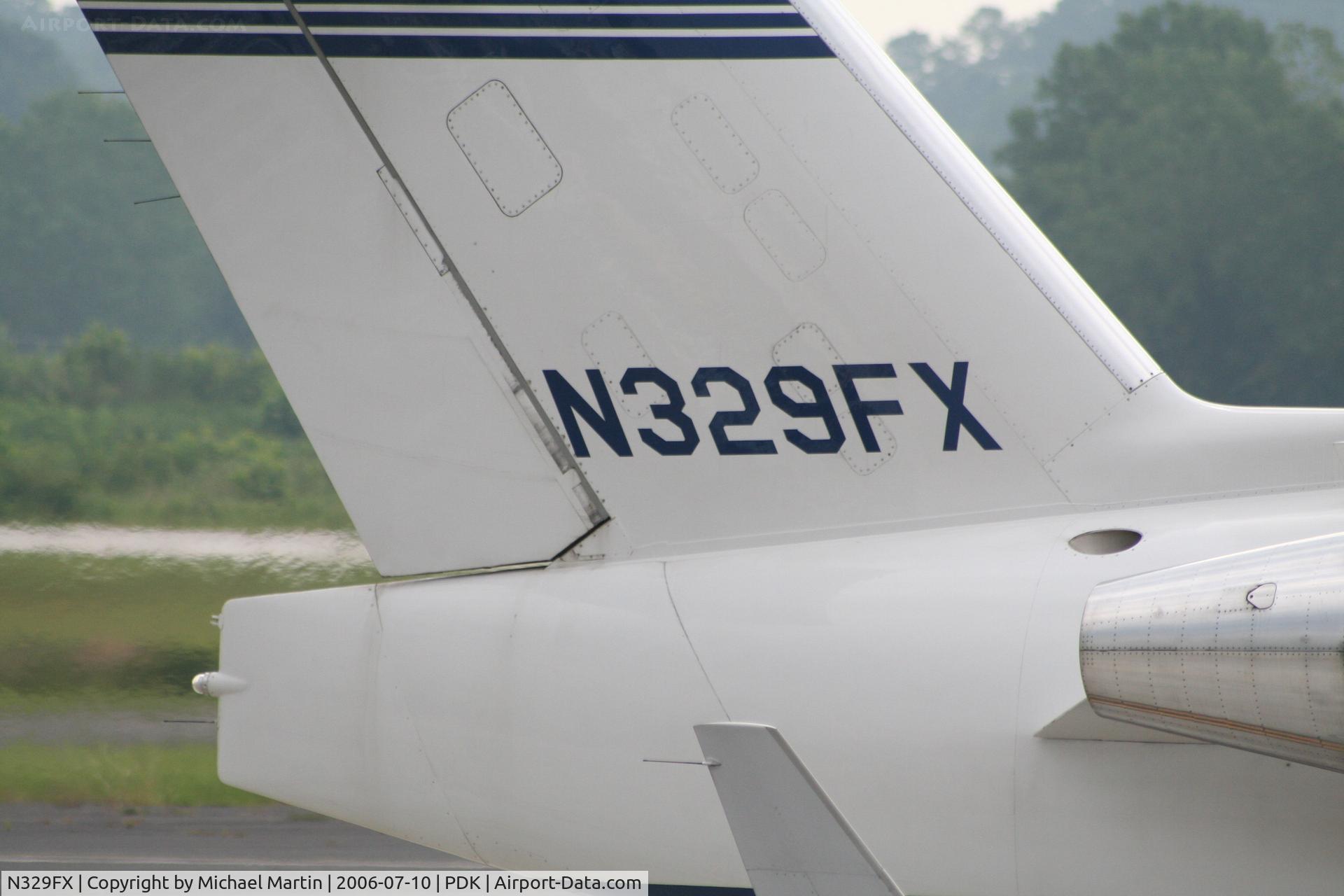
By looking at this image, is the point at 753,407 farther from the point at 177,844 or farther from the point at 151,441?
the point at 151,441

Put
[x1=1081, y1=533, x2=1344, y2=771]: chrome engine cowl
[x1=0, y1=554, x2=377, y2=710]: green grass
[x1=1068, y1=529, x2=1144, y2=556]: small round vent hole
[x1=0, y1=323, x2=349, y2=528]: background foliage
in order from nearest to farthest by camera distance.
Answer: [x1=1081, y1=533, x2=1344, y2=771]: chrome engine cowl, [x1=1068, y1=529, x2=1144, y2=556]: small round vent hole, [x1=0, y1=554, x2=377, y2=710]: green grass, [x1=0, y1=323, x2=349, y2=528]: background foliage

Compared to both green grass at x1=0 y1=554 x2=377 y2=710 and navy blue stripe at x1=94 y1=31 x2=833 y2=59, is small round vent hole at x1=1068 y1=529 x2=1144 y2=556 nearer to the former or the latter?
navy blue stripe at x1=94 y1=31 x2=833 y2=59

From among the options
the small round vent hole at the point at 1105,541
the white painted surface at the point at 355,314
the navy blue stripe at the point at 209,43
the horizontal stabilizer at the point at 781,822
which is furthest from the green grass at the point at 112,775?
the small round vent hole at the point at 1105,541

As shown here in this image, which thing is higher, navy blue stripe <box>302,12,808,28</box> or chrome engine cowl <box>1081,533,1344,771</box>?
navy blue stripe <box>302,12,808,28</box>

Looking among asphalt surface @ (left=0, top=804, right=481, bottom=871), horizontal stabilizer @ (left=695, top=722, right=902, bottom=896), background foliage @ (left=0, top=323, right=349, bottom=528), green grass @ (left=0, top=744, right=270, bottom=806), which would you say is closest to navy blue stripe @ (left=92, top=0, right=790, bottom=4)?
horizontal stabilizer @ (left=695, top=722, right=902, bottom=896)

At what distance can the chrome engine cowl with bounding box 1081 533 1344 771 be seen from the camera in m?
2.05

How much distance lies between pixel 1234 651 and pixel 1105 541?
0.59 metres

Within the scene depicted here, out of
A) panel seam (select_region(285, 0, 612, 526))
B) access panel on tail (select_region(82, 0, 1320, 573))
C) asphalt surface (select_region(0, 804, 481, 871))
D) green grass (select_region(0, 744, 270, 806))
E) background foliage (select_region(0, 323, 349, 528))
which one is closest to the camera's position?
access panel on tail (select_region(82, 0, 1320, 573))

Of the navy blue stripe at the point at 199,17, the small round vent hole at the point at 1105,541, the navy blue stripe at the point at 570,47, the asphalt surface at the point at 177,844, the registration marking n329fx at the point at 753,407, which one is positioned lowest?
the asphalt surface at the point at 177,844

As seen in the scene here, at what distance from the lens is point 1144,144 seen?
17297 mm

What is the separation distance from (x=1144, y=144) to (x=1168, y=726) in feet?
54.3

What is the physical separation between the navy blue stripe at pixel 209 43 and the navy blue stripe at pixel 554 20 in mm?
77

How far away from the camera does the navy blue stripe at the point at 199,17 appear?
10.3 ft

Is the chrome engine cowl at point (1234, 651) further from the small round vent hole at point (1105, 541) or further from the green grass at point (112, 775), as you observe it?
the green grass at point (112, 775)
